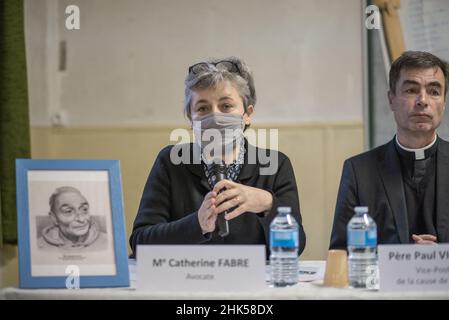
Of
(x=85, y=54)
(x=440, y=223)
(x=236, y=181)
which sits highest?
(x=85, y=54)

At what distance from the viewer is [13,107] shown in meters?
2.66

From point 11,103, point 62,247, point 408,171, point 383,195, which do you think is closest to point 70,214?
point 62,247

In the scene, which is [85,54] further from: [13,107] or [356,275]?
[356,275]

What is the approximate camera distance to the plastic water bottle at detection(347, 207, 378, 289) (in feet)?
5.07

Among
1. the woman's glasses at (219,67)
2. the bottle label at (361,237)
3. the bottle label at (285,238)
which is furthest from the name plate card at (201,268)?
the woman's glasses at (219,67)

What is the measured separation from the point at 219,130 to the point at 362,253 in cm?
68

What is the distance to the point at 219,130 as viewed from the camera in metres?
2.08

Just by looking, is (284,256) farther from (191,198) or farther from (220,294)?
(191,198)

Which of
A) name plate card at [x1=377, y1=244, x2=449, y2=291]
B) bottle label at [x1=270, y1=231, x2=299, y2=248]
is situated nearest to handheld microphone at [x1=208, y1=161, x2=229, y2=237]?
bottle label at [x1=270, y1=231, x2=299, y2=248]

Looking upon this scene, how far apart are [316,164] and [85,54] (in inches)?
41.8

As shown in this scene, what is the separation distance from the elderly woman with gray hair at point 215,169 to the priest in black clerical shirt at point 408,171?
211mm

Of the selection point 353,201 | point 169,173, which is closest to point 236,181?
point 169,173

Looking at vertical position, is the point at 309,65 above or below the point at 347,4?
below

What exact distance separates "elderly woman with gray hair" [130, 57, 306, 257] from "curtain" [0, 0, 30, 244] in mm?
805
